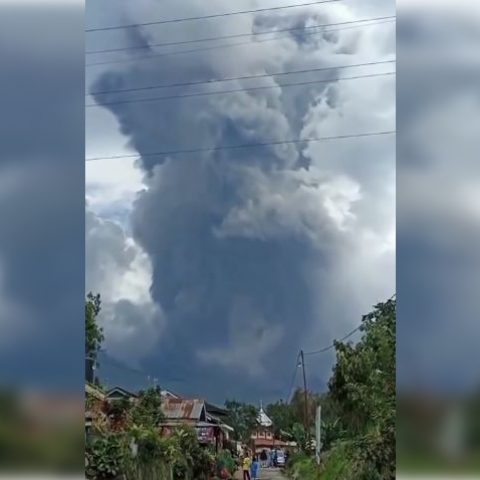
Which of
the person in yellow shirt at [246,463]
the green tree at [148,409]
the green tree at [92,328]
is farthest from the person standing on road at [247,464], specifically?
the green tree at [92,328]

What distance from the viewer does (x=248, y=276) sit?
3.67 metres

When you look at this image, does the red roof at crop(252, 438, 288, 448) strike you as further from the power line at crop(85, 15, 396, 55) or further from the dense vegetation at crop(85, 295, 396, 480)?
the power line at crop(85, 15, 396, 55)

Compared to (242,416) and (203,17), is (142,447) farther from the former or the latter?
(203,17)

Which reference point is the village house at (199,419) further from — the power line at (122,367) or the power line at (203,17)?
the power line at (203,17)

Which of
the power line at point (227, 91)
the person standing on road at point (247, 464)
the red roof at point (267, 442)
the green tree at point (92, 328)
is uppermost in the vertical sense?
the power line at point (227, 91)

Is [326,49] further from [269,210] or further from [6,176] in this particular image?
[6,176]

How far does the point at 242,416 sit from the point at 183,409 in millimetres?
286

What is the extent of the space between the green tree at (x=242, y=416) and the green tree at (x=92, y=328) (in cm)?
66

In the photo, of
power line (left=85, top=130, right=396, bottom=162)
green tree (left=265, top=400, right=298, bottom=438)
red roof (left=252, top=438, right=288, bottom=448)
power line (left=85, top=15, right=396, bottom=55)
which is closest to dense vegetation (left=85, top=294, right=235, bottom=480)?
red roof (left=252, top=438, right=288, bottom=448)

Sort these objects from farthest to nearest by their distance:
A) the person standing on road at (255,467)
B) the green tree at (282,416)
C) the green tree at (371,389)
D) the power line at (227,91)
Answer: the person standing on road at (255,467) < the green tree at (282,416) < the power line at (227,91) < the green tree at (371,389)

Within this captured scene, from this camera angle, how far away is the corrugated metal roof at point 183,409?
379cm

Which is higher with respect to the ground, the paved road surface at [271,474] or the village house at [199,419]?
the village house at [199,419]

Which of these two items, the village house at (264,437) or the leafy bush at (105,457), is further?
the leafy bush at (105,457)

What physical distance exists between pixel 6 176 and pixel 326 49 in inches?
59.6
